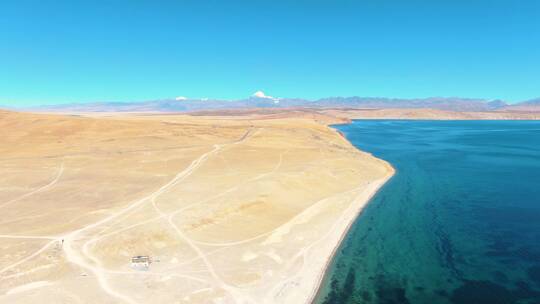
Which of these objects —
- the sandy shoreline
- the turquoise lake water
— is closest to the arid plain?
the sandy shoreline

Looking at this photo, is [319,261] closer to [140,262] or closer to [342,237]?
[342,237]

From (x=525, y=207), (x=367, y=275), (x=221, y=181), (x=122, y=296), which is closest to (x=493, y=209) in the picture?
(x=525, y=207)

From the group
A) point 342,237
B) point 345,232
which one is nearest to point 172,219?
point 342,237

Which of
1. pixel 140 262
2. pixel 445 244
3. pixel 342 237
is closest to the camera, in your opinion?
pixel 140 262

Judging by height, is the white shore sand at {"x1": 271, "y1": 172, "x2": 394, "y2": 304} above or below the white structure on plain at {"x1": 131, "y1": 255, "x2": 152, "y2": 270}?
below

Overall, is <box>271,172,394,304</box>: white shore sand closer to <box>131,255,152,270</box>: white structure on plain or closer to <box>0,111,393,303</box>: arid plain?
<box>0,111,393,303</box>: arid plain

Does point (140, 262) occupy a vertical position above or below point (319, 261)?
above

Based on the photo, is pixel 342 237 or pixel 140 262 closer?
pixel 140 262
